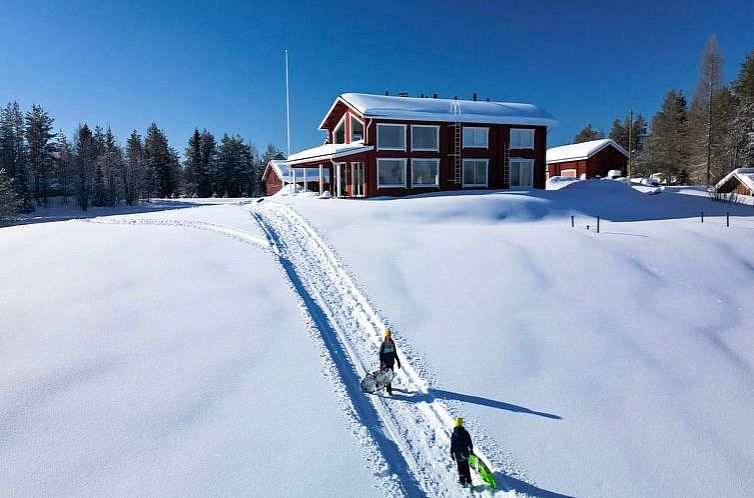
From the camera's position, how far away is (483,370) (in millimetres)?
8953

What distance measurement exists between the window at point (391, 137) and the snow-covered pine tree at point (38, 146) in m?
47.1

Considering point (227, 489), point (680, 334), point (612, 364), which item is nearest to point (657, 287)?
point (680, 334)

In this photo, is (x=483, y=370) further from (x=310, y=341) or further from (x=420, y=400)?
(x=310, y=341)

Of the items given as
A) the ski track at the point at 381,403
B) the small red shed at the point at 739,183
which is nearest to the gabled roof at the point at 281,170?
the ski track at the point at 381,403

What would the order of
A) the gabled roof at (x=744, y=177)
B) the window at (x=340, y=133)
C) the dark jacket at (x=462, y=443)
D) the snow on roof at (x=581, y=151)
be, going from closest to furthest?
the dark jacket at (x=462, y=443) → the gabled roof at (x=744, y=177) → the window at (x=340, y=133) → the snow on roof at (x=581, y=151)

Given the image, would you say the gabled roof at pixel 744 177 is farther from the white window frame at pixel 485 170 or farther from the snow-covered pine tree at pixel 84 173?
the snow-covered pine tree at pixel 84 173

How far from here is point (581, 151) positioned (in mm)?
47812

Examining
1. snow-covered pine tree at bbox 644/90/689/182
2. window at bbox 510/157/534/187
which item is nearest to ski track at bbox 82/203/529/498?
window at bbox 510/157/534/187

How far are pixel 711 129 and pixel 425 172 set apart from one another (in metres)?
30.7

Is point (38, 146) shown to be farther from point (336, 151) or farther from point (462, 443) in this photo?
point (462, 443)

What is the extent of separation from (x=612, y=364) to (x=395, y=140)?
2222 cm

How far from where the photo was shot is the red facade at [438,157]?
93.9 feet

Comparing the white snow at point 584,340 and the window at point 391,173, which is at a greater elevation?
the window at point 391,173

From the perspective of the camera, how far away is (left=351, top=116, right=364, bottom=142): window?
30.7 m
